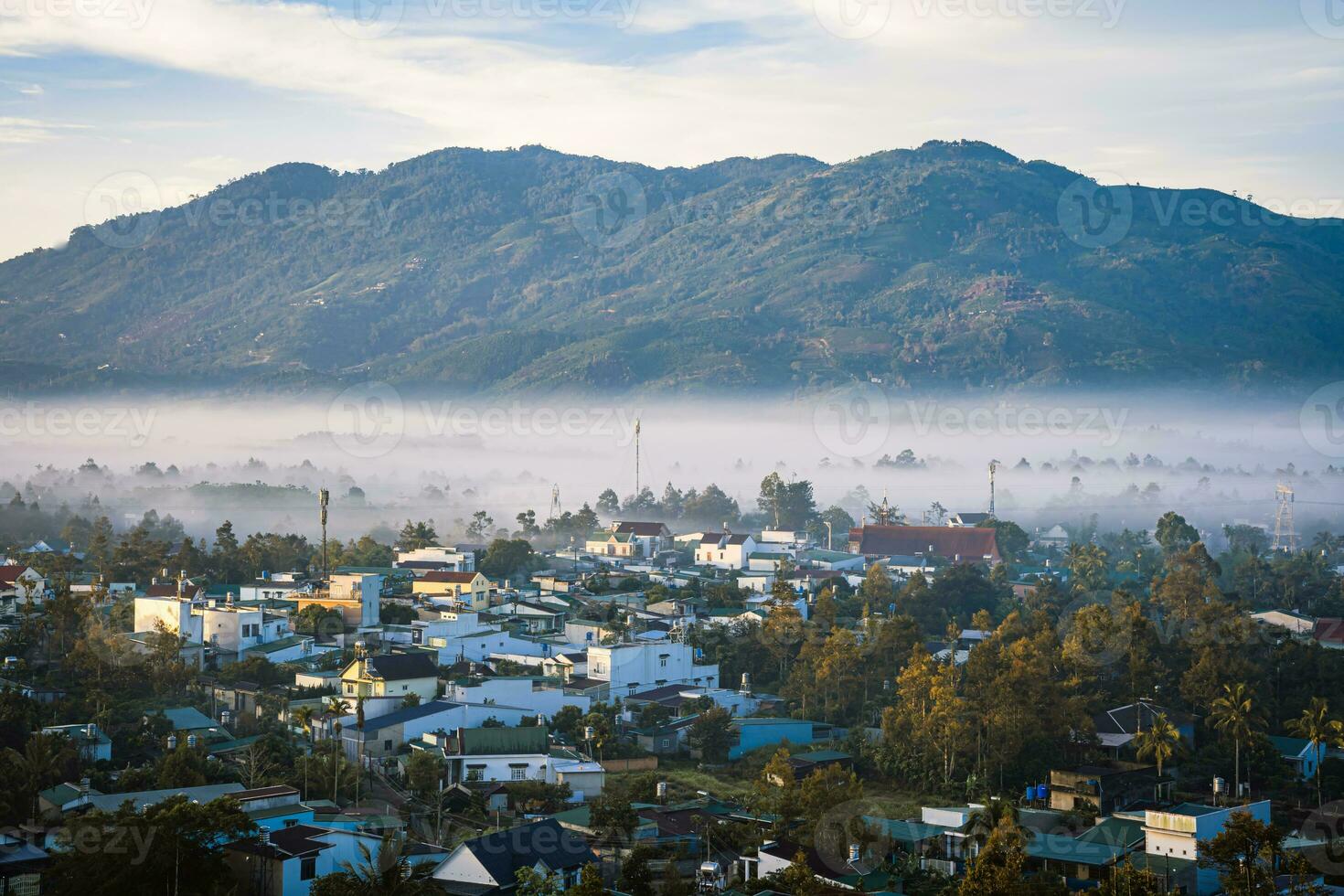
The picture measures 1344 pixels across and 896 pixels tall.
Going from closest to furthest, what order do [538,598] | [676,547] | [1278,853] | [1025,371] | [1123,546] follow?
1. [1278,853]
2. [538,598]
3. [676,547]
4. [1123,546]
5. [1025,371]

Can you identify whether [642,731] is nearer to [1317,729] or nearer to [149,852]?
[1317,729]

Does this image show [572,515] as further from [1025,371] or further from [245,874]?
[1025,371]

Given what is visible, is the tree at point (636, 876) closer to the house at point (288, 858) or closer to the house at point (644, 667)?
the house at point (288, 858)

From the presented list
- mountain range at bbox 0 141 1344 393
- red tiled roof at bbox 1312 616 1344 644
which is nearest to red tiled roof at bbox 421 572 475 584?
red tiled roof at bbox 1312 616 1344 644

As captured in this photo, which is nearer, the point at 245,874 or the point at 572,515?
the point at 245,874

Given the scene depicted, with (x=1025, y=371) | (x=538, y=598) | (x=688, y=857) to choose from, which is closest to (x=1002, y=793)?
(x=688, y=857)

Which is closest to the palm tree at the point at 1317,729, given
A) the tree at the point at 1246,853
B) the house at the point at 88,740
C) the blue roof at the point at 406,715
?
the tree at the point at 1246,853

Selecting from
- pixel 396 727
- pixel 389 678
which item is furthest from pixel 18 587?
pixel 396 727
